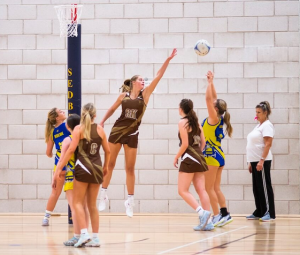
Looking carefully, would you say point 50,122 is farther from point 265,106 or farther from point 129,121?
point 265,106

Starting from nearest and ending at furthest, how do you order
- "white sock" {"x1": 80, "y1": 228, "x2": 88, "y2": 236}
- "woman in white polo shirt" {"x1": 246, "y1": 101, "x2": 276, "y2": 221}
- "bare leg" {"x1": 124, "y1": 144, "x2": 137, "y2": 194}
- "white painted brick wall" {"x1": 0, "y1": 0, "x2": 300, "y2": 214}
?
1. "white sock" {"x1": 80, "y1": 228, "x2": 88, "y2": 236}
2. "bare leg" {"x1": 124, "y1": 144, "x2": 137, "y2": 194}
3. "woman in white polo shirt" {"x1": 246, "y1": 101, "x2": 276, "y2": 221}
4. "white painted brick wall" {"x1": 0, "y1": 0, "x2": 300, "y2": 214}

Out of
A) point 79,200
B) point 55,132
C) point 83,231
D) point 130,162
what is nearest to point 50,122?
point 55,132

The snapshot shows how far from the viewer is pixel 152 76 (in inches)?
439

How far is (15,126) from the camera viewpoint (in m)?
11.3

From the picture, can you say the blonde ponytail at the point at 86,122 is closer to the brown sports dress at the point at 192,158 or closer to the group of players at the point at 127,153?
the group of players at the point at 127,153

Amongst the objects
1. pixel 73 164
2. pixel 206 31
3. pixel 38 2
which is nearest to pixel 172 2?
pixel 206 31

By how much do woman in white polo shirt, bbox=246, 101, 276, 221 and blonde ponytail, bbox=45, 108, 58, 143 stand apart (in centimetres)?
307

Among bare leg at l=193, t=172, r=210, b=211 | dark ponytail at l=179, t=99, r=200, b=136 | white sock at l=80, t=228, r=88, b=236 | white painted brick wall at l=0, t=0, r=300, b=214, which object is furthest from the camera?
white painted brick wall at l=0, t=0, r=300, b=214

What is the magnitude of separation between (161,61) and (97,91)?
47.8 inches

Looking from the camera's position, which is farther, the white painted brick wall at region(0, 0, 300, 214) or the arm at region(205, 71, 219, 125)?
the white painted brick wall at region(0, 0, 300, 214)

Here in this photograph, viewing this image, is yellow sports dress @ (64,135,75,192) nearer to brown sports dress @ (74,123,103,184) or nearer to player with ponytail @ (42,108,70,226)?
brown sports dress @ (74,123,103,184)

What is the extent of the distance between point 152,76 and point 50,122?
253 cm

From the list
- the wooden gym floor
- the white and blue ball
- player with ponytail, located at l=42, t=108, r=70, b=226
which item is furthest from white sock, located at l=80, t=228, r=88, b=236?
the white and blue ball

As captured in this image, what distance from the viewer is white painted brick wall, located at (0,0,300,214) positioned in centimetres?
1098
